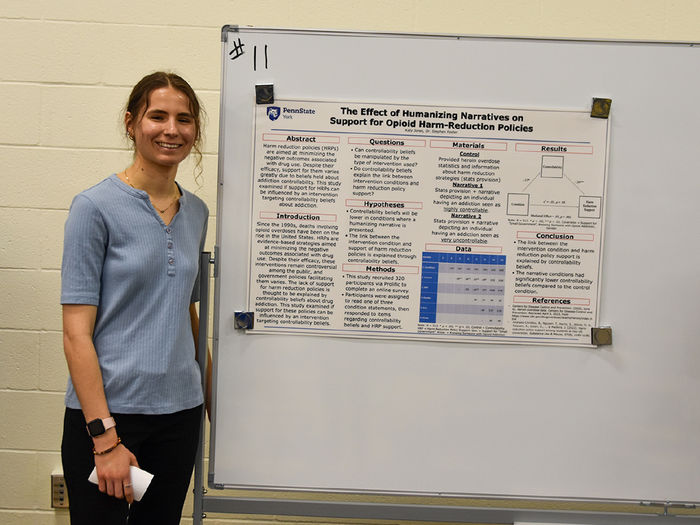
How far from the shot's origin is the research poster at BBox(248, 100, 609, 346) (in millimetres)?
1396

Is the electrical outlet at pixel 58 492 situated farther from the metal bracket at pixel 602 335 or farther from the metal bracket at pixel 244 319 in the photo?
the metal bracket at pixel 602 335

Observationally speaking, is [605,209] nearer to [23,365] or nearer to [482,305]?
[482,305]

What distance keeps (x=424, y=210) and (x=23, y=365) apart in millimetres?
1475

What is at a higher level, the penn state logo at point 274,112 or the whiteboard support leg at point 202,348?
the penn state logo at point 274,112

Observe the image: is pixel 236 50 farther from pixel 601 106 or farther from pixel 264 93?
pixel 601 106

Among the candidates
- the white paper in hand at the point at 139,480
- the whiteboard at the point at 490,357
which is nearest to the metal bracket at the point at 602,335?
the whiteboard at the point at 490,357

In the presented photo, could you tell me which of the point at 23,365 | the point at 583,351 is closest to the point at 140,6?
the point at 23,365

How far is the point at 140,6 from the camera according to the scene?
5.98 feet

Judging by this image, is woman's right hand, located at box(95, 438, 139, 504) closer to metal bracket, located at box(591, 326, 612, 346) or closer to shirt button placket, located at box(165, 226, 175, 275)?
→ shirt button placket, located at box(165, 226, 175, 275)

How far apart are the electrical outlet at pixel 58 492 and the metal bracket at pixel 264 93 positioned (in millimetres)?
1480

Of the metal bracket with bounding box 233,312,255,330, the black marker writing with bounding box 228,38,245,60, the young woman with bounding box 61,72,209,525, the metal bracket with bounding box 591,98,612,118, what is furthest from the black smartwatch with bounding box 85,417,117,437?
the metal bracket with bounding box 591,98,612,118

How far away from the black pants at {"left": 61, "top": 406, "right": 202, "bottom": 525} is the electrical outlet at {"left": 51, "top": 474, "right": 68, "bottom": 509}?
0.78m

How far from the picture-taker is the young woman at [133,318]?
113cm

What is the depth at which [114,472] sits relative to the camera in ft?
3.71
